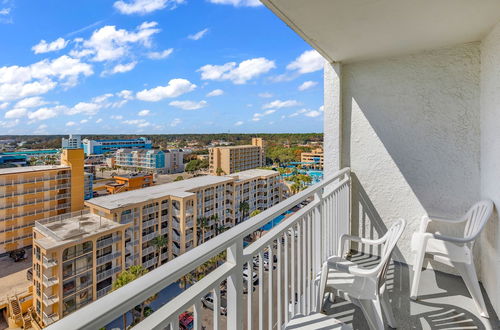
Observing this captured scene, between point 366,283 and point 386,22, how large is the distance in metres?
1.75

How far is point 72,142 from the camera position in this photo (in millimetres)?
8109

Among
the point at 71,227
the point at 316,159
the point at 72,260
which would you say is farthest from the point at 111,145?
the point at 316,159

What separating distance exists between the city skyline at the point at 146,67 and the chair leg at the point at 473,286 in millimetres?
7885

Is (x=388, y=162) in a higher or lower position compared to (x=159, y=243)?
higher

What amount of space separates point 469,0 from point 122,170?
10.3 m

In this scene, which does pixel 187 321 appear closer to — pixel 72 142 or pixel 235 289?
pixel 235 289

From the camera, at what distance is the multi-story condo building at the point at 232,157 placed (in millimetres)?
11500

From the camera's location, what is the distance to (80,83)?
16922mm

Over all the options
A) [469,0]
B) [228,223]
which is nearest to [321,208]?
[469,0]

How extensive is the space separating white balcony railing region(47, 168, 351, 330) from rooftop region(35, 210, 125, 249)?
218 inches

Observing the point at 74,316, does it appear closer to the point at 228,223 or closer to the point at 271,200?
the point at 228,223

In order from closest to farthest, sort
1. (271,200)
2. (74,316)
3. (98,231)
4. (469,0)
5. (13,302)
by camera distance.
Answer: (74,316), (469,0), (13,302), (98,231), (271,200)

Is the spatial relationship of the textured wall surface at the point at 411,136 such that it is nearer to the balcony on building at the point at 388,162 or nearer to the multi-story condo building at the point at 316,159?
the balcony on building at the point at 388,162

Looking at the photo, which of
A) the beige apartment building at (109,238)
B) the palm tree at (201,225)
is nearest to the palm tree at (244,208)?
the beige apartment building at (109,238)
